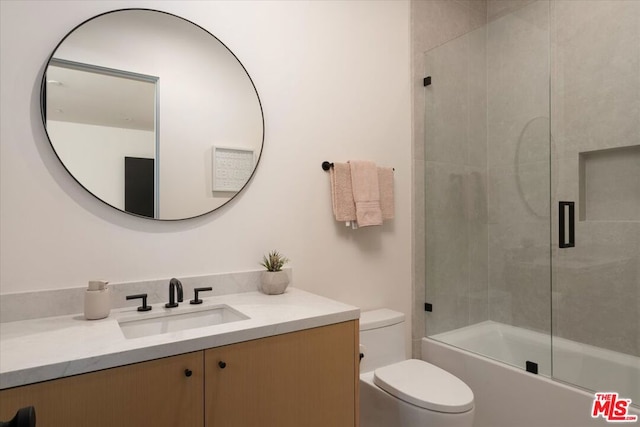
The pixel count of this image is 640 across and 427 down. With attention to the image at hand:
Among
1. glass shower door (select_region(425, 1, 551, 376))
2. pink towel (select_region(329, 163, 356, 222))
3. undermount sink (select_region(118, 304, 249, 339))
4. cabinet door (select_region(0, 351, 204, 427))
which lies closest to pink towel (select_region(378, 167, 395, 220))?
pink towel (select_region(329, 163, 356, 222))

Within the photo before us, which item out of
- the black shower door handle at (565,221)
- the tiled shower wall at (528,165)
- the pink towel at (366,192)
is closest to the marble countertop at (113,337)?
the pink towel at (366,192)

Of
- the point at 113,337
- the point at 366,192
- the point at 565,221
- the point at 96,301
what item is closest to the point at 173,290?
the point at 96,301

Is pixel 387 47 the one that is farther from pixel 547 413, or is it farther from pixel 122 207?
pixel 547 413

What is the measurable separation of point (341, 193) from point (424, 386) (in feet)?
3.13

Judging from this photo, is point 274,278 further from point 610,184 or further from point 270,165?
point 610,184

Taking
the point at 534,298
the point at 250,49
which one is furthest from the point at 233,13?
the point at 534,298

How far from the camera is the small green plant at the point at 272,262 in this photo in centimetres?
168

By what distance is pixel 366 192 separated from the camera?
1989mm

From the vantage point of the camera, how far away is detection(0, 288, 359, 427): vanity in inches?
35.2

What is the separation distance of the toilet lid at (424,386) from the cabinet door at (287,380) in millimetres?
348

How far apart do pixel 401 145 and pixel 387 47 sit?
Answer: 1.84 feet

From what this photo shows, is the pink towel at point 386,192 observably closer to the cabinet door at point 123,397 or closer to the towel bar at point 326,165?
the towel bar at point 326,165

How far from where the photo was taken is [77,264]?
4.50 ft
